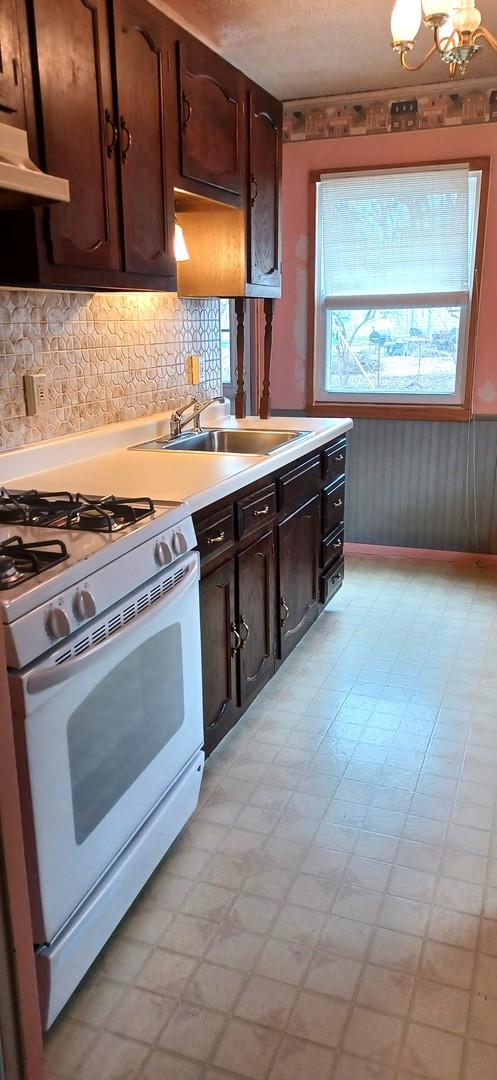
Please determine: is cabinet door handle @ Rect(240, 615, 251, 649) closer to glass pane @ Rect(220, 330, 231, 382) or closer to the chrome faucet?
the chrome faucet

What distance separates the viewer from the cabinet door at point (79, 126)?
184 centimetres

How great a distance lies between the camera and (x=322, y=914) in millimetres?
1830

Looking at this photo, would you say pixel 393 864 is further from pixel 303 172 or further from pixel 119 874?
pixel 303 172

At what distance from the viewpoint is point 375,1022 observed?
1.54 meters

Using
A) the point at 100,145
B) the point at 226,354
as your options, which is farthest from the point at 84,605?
→ the point at 226,354

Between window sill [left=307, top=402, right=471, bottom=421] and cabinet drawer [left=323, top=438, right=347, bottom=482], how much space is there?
96 cm

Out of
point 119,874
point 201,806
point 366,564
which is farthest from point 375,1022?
point 366,564

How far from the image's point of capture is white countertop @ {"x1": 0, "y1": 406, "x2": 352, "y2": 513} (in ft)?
6.97

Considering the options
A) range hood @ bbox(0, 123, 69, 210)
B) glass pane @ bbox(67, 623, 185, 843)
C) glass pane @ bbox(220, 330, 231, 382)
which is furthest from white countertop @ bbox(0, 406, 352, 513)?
glass pane @ bbox(220, 330, 231, 382)

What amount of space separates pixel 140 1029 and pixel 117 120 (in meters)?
2.23

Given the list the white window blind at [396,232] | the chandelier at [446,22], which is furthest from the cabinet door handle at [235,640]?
the white window blind at [396,232]

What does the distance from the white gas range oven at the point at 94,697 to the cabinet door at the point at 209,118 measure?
1390mm

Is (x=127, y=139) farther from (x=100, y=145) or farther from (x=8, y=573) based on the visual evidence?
(x=8, y=573)

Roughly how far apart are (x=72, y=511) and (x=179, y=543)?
0.27 metres
